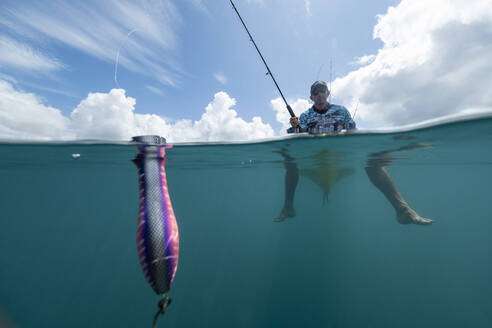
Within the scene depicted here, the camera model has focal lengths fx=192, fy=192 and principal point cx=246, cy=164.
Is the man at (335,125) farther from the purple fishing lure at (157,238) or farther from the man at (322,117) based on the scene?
the purple fishing lure at (157,238)

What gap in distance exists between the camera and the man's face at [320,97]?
5441 millimetres

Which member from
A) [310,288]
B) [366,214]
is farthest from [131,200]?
[366,214]

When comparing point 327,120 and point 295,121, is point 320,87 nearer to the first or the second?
point 327,120

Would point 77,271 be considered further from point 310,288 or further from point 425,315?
point 425,315

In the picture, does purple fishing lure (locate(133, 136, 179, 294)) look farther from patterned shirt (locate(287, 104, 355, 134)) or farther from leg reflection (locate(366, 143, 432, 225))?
leg reflection (locate(366, 143, 432, 225))

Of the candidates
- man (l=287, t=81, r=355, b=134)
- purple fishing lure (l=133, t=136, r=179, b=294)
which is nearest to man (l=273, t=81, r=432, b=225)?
man (l=287, t=81, r=355, b=134)

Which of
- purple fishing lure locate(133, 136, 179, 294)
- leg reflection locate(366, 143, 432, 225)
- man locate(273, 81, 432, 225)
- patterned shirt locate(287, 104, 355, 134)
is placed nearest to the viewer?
purple fishing lure locate(133, 136, 179, 294)

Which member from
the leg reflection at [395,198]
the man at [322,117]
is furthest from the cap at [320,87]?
the leg reflection at [395,198]

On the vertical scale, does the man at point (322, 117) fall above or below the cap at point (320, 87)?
below

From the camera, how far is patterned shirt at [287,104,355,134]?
19.1 ft

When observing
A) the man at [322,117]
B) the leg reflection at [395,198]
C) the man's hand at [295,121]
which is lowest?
the leg reflection at [395,198]

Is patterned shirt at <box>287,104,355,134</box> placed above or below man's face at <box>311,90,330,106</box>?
below

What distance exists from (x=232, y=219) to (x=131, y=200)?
2222cm

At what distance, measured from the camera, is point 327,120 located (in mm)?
5875
